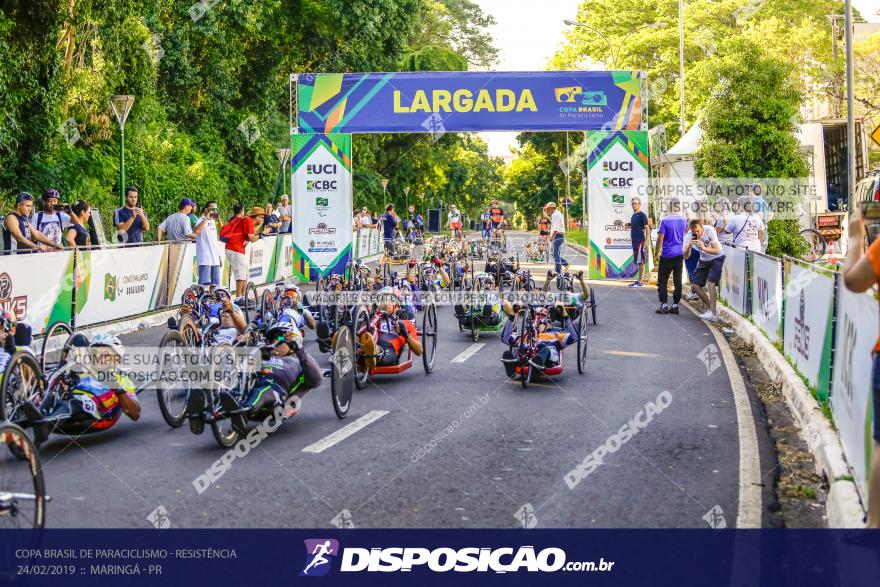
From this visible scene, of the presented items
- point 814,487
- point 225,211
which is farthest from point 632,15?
point 814,487

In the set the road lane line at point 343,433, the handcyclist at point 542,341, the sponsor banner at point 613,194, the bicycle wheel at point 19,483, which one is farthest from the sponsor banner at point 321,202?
the bicycle wheel at point 19,483

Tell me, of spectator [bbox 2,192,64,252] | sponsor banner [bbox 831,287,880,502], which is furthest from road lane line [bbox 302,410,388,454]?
spectator [bbox 2,192,64,252]

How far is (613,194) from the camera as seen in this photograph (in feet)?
76.2

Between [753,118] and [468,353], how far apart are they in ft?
45.6

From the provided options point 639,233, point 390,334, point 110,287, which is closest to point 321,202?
point 639,233

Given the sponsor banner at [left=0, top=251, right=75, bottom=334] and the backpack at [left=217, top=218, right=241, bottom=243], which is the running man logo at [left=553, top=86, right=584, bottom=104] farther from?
the sponsor banner at [left=0, top=251, right=75, bottom=334]

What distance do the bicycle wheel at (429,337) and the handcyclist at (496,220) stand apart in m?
24.0

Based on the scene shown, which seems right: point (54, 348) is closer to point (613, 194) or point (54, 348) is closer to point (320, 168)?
point (320, 168)

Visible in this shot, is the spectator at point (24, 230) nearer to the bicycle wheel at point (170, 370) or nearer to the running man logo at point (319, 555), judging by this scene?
the bicycle wheel at point (170, 370)

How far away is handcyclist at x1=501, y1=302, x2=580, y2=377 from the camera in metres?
11.1

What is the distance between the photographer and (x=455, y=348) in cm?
1418

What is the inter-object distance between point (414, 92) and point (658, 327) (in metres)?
8.70

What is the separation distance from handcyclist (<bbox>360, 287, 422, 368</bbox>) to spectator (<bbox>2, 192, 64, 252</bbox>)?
5.45 metres

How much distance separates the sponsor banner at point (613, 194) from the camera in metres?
22.9
